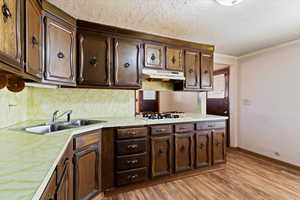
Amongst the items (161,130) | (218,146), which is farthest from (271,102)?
(161,130)

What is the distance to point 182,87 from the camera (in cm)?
277

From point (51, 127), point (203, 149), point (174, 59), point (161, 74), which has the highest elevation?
point (174, 59)

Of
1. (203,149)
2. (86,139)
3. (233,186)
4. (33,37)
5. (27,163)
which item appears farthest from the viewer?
(203,149)

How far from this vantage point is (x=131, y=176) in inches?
80.2

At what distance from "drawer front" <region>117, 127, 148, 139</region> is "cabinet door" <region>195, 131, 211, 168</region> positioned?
965 mm

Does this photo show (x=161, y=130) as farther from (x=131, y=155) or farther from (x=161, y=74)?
(x=161, y=74)

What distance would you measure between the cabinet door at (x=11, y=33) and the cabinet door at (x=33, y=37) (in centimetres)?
12

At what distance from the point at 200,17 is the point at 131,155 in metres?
2.09

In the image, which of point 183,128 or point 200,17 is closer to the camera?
point 200,17

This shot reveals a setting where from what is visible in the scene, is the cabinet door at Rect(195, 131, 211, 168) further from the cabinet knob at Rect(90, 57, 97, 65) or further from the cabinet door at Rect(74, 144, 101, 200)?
the cabinet knob at Rect(90, 57, 97, 65)

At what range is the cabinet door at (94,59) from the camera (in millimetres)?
2066

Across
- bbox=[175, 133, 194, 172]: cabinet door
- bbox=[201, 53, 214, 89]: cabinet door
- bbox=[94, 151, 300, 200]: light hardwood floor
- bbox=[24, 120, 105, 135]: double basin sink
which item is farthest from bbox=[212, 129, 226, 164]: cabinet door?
bbox=[24, 120, 105, 135]: double basin sink

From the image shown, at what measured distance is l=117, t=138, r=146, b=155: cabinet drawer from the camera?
1980 mm

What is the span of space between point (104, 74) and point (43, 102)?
1008 mm
